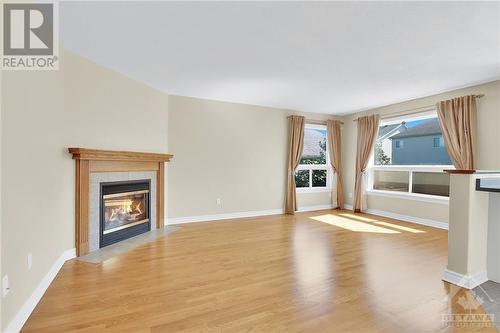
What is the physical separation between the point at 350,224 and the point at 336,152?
220 centimetres

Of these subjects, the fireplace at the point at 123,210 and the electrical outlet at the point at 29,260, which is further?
the fireplace at the point at 123,210

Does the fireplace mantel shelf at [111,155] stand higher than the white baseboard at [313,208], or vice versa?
the fireplace mantel shelf at [111,155]

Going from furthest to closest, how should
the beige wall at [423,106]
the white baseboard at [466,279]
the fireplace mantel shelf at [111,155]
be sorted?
1. the beige wall at [423,106]
2. the fireplace mantel shelf at [111,155]
3. the white baseboard at [466,279]

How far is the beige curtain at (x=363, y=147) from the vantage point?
5906 mm

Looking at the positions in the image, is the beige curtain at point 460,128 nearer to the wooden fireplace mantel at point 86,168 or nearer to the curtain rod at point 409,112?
the curtain rod at point 409,112

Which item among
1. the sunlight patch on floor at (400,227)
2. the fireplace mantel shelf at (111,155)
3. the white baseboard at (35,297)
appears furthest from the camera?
the sunlight patch on floor at (400,227)

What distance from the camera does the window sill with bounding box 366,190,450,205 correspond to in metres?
4.80

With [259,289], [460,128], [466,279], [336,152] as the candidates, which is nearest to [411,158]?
[460,128]

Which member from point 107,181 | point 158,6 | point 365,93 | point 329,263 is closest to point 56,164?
point 107,181

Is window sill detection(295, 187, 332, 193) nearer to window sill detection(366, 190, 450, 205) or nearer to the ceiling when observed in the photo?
window sill detection(366, 190, 450, 205)

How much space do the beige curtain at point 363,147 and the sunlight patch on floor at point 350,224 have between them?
2.86 ft

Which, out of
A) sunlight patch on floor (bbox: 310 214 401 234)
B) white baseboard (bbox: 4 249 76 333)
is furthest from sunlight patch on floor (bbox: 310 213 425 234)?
white baseboard (bbox: 4 249 76 333)

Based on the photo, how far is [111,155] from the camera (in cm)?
351

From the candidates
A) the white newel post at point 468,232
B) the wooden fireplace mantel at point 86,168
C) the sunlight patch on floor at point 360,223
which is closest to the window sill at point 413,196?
the sunlight patch on floor at point 360,223
